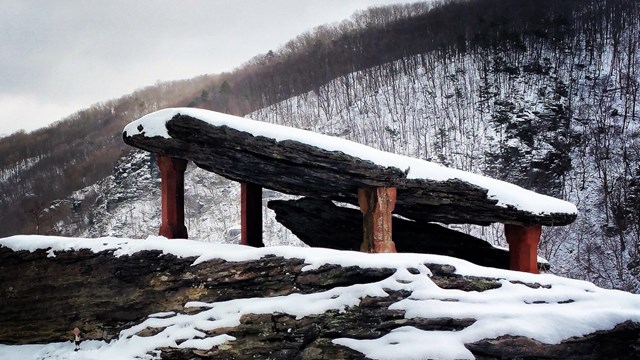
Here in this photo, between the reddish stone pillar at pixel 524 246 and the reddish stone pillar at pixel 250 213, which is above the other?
the reddish stone pillar at pixel 250 213

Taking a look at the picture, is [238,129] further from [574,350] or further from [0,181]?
[0,181]

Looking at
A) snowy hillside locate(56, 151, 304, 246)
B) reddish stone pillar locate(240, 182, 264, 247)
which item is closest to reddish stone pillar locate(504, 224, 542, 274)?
reddish stone pillar locate(240, 182, 264, 247)

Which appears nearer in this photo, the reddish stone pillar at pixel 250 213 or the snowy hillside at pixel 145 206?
the reddish stone pillar at pixel 250 213

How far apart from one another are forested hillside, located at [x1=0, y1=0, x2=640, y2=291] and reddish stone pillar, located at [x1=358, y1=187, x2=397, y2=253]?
75.3 feet

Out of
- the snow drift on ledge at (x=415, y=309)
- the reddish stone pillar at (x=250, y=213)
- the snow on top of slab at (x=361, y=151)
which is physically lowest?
the snow drift on ledge at (x=415, y=309)

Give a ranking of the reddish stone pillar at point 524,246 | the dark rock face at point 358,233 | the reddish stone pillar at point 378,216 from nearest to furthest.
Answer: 1. the reddish stone pillar at point 378,216
2. the reddish stone pillar at point 524,246
3. the dark rock face at point 358,233

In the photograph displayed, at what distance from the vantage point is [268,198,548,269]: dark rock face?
11.4 metres

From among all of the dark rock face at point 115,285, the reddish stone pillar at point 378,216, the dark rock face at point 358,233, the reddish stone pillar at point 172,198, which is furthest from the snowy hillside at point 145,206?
the reddish stone pillar at point 378,216

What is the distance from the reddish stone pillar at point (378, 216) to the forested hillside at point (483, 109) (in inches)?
904

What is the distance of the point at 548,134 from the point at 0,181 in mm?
67567

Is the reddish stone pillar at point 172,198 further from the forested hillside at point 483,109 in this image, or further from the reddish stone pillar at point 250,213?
the forested hillside at point 483,109

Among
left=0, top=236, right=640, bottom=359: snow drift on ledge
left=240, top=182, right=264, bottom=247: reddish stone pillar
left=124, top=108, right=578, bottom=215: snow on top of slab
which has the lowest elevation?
left=0, top=236, right=640, bottom=359: snow drift on ledge

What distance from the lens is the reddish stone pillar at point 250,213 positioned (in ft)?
34.9

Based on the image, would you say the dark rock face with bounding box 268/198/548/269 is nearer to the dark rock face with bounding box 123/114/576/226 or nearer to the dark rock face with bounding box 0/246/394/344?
the dark rock face with bounding box 123/114/576/226
